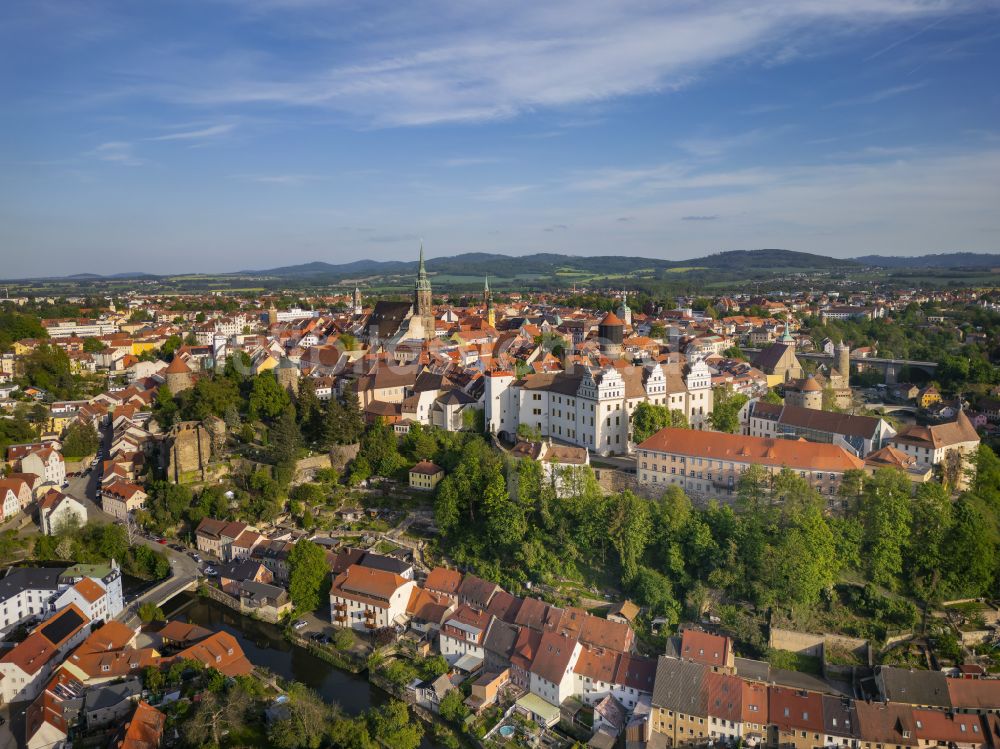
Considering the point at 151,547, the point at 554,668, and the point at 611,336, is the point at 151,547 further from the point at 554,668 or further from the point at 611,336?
the point at 611,336

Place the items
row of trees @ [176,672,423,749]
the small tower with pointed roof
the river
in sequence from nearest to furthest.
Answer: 1. row of trees @ [176,672,423,749]
2. the river
3. the small tower with pointed roof

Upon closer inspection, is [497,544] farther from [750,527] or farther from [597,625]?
[750,527]

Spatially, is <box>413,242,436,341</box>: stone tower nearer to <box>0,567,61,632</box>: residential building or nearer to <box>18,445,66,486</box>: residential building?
<box>18,445,66,486</box>: residential building

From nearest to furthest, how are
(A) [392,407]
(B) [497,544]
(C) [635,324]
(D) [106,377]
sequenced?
(B) [497,544], (A) [392,407], (D) [106,377], (C) [635,324]

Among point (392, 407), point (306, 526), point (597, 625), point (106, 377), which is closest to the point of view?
point (597, 625)

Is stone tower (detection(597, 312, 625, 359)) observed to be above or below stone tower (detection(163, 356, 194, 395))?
above

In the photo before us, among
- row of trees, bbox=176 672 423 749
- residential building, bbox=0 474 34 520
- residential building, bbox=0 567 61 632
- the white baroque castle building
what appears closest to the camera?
row of trees, bbox=176 672 423 749

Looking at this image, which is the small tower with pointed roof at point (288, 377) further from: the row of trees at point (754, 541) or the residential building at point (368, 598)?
the residential building at point (368, 598)

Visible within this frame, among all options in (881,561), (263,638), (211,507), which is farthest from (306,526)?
(881,561)

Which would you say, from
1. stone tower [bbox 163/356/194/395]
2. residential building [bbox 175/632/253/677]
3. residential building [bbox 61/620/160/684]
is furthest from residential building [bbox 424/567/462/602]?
stone tower [bbox 163/356/194/395]
